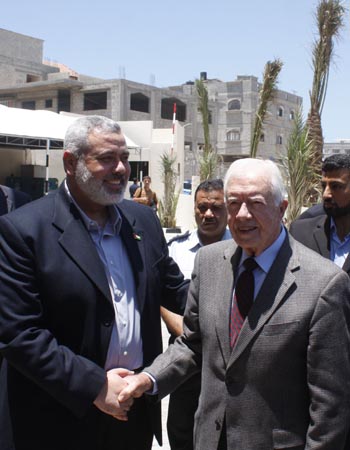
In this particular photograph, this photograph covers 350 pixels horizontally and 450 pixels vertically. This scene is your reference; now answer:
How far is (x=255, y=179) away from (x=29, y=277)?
38.2 inches

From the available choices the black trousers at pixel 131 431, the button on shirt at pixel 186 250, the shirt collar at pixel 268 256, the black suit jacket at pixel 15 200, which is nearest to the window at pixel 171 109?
the black suit jacket at pixel 15 200

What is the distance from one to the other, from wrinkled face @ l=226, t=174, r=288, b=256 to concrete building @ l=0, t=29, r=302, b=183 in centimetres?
2863

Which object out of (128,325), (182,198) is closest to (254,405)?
(128,325)

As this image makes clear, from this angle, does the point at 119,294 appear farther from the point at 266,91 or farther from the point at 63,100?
the point at 63,100

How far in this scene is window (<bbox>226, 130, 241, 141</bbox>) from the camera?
56.5m

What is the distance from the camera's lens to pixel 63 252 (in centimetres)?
245

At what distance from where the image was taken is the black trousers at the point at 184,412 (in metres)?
3.37

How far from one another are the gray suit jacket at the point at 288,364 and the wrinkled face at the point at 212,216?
145 cm

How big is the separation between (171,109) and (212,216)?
144 feet

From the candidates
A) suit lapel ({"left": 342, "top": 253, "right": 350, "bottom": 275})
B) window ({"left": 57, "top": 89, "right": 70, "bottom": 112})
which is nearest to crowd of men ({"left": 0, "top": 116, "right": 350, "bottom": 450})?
suit lapel ({"left": 342, "top": 253, "right": 350, "bottom": 275})

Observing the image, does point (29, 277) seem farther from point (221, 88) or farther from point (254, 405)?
point (221, 88)

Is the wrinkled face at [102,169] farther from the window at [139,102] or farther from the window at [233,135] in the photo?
the window at [233,135]

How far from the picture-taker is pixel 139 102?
141ft

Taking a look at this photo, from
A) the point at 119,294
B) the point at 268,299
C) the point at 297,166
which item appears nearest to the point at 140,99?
the point at 297,166
